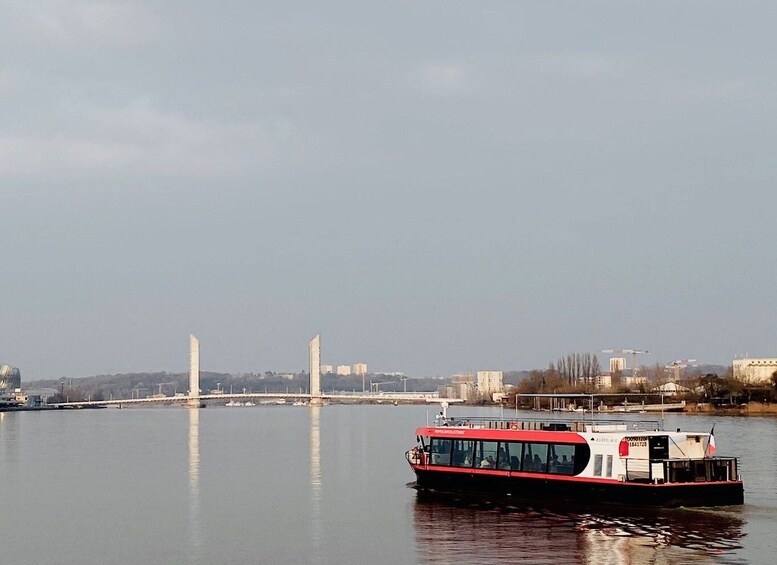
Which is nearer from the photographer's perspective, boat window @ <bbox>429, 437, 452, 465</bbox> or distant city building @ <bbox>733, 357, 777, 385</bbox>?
boat window @ <bbox>429, 437, 452, 465</bbox>

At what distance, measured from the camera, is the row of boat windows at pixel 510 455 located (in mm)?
32156

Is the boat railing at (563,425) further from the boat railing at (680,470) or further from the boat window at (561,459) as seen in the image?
the boat railing at (680,470)

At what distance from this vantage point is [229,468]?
4991 centimetres

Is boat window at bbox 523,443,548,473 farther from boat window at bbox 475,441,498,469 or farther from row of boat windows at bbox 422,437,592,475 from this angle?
boat window at bbox 475,441,498,469

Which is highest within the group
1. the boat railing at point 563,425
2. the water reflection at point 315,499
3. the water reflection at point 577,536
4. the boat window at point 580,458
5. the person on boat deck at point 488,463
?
the boat railing at point 563,425

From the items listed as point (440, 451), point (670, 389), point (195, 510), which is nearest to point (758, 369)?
point (670, 389)

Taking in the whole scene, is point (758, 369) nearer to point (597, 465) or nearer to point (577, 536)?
point (597, 465)

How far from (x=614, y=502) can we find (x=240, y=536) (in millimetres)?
11147

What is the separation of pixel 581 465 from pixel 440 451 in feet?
20.4

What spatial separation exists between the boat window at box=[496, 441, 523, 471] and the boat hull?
362mm

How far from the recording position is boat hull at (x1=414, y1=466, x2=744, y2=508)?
98.6 feet

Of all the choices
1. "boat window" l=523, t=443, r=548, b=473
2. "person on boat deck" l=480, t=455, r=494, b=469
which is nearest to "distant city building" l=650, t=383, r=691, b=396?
"person on boat deck" l=480, t=455, r=494, b=469

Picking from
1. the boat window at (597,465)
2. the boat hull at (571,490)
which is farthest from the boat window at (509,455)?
the boat window at (597,465)

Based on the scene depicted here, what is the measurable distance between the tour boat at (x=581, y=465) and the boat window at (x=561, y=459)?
31mm
